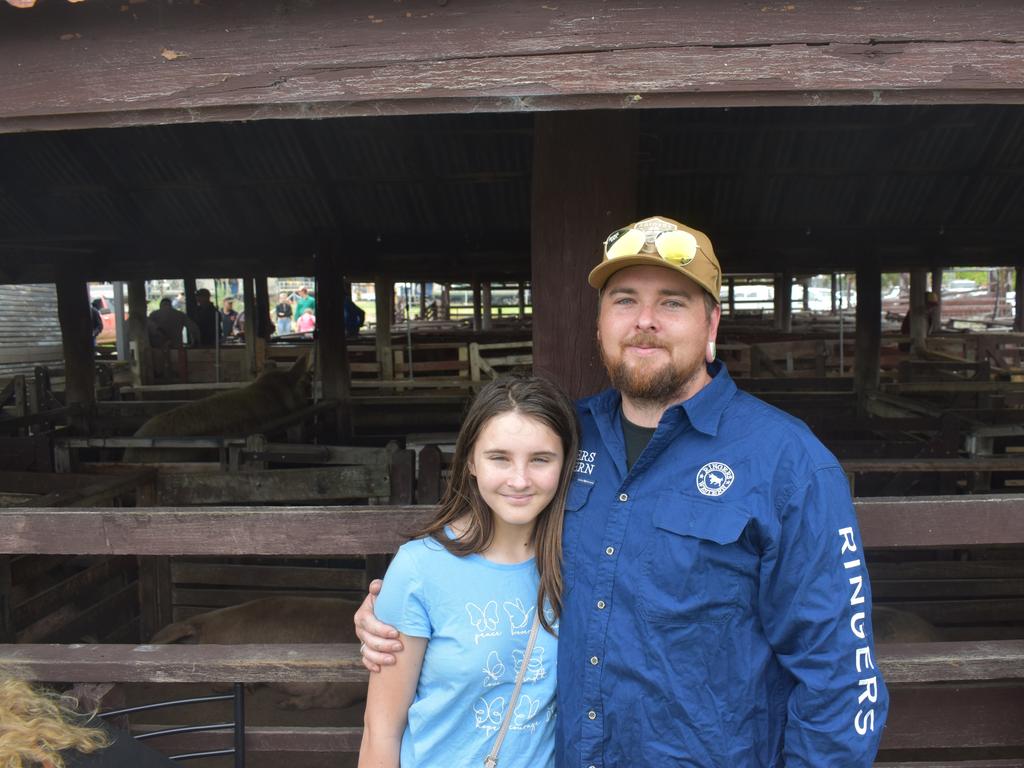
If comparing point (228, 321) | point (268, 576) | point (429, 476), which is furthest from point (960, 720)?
point (228, 321)

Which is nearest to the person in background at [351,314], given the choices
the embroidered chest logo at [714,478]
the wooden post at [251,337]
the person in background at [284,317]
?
the wooden post at [251,337]

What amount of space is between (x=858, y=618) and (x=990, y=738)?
1.58 metres

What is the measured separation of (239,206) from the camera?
21.3 feet

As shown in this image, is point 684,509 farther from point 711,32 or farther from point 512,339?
point 512,339

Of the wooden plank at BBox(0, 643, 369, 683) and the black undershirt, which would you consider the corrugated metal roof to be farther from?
the wooden plank at BBox(0, 643, 369, 683)

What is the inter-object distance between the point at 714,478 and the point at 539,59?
1099 mm

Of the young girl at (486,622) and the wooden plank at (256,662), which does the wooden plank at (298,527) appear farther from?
the young girl at (486,622)

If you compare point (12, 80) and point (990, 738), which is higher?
point (12, 80)

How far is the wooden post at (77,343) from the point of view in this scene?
775cm

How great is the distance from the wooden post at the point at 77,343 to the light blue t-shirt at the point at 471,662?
23.2 feet

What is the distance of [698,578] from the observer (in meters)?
1.63

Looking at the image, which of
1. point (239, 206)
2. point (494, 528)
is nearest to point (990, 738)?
point (494, 528)

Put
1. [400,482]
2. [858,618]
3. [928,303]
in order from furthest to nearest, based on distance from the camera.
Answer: [928,303] < [400,482] < [858,618]

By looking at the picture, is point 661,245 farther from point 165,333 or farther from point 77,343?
point 165,333
